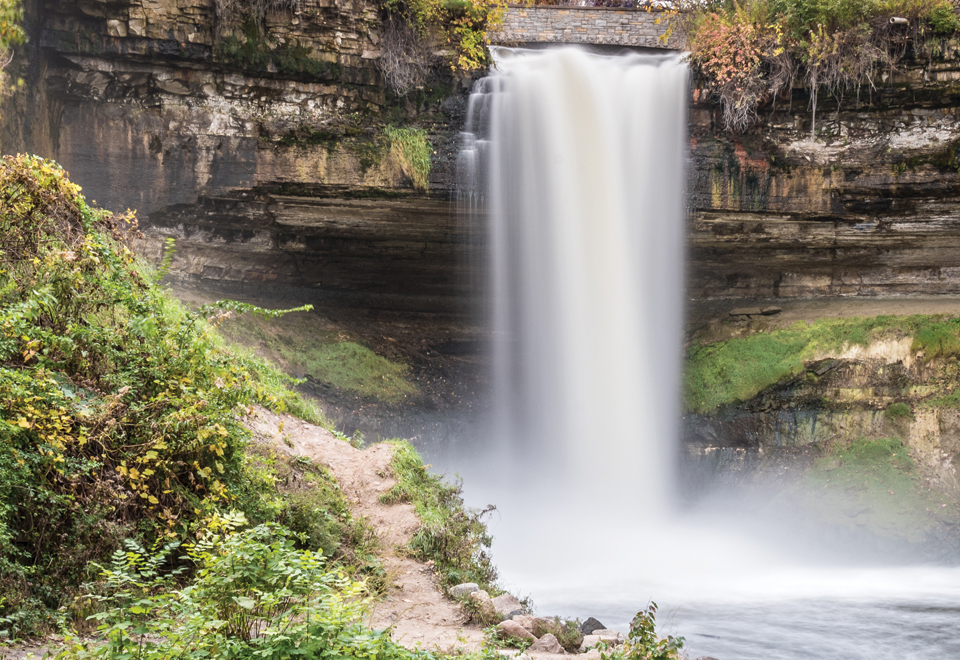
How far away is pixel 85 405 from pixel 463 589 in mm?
3044

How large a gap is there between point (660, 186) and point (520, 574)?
296 inches

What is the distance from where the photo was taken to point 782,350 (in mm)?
13609

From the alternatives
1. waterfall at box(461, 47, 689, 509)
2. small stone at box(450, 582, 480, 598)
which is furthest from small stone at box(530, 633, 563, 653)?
waterfall at box(461, 47, 689, 509)

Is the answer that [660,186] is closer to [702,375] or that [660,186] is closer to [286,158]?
[702,375]

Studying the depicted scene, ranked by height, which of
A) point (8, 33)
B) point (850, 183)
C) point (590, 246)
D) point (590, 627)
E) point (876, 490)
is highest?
point (8, 33)

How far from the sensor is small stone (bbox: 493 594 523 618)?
5363 mm

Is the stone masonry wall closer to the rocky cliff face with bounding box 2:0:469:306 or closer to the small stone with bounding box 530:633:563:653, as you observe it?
the rocky cliff face with bounding box 2:0:469:306

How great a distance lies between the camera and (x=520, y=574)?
906 centimetres

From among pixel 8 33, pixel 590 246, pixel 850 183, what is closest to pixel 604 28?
pixel 590 246

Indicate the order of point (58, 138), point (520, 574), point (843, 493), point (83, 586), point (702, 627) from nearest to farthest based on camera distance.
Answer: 1. point (83, 586)
2. point (702, 627)
3. point (520, 574)
4. point (58, 138)
5. point (843, 493)

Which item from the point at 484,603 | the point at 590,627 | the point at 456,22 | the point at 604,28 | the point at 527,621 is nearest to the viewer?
the point at 527,621

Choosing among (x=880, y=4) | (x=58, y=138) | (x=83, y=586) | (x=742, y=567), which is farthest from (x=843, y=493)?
(x=58, y=138)

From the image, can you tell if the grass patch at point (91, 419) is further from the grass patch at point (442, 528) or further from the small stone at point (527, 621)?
the small stone at point (527, 621)

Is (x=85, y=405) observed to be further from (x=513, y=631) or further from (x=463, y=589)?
(x=513, y=631)
